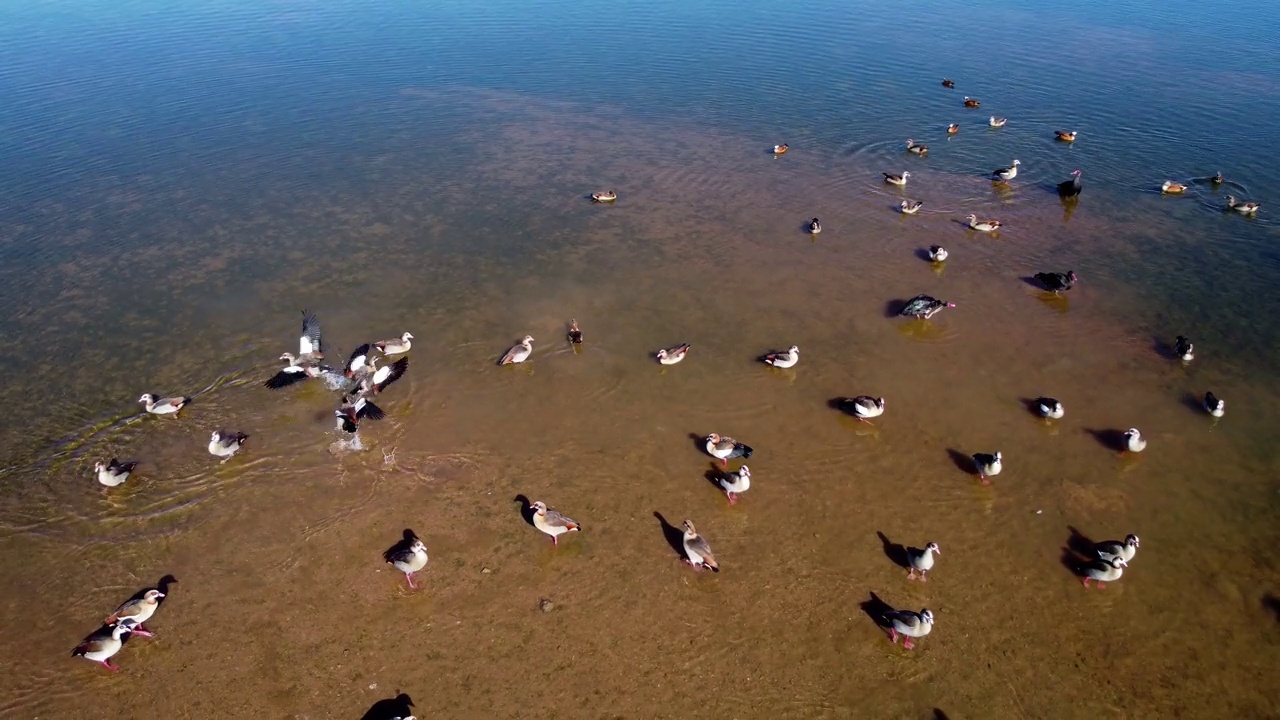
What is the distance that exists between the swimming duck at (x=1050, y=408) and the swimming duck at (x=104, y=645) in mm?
18816

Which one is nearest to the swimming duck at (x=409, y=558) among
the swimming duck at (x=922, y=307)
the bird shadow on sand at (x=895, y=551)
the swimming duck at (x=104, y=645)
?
the swimming duck at (x=104, y=645)

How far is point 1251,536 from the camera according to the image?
1405cm

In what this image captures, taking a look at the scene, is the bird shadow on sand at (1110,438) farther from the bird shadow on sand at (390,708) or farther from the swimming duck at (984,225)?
the bird shadow on sand at (390,708)

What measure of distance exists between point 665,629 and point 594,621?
1245mm

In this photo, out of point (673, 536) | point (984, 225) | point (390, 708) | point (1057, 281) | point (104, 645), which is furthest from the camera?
point (984, 225)

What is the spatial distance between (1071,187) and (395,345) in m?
Result: 24.0

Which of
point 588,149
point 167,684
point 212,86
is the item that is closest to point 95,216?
point 212,86

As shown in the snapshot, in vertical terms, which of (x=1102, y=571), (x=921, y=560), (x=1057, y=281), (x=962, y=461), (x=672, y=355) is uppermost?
(x=1057, y=281)

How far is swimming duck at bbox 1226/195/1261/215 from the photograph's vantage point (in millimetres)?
24609

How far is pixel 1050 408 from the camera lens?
54.3ft

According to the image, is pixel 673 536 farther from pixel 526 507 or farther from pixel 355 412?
pixel 355 412

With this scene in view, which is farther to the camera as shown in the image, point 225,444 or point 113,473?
point 225,444

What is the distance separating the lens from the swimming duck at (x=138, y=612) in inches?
484

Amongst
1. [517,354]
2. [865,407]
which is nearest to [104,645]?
[517,354]
